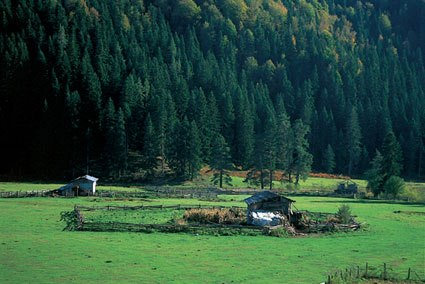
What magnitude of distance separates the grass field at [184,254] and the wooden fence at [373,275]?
104cm

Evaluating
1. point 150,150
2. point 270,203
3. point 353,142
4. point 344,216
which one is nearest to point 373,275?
point 344,216

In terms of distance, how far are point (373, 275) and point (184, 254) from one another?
1460 cm

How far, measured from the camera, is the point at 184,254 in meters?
46.5

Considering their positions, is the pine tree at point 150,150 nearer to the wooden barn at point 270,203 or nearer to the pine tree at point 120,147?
the pine tree at point 120,147

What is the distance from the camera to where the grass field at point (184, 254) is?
38.5m

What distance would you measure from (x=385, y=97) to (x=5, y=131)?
119703 millimetres

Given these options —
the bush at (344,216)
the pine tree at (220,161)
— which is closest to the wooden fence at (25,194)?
the pine tree at (220,161)

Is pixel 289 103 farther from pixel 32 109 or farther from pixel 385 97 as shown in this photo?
pixel 32 109

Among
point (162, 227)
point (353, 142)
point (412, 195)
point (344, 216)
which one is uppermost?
point (353, 142)

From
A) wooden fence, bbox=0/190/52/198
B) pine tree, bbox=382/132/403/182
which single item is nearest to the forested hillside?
pine tree, bbox=382/132/403/182

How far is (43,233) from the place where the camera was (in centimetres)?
5412

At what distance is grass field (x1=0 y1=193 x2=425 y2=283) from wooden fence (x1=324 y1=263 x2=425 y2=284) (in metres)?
1.04

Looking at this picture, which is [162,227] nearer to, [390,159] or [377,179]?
[377,179]

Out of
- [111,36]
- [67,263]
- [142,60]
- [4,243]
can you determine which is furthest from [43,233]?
[111,36]
